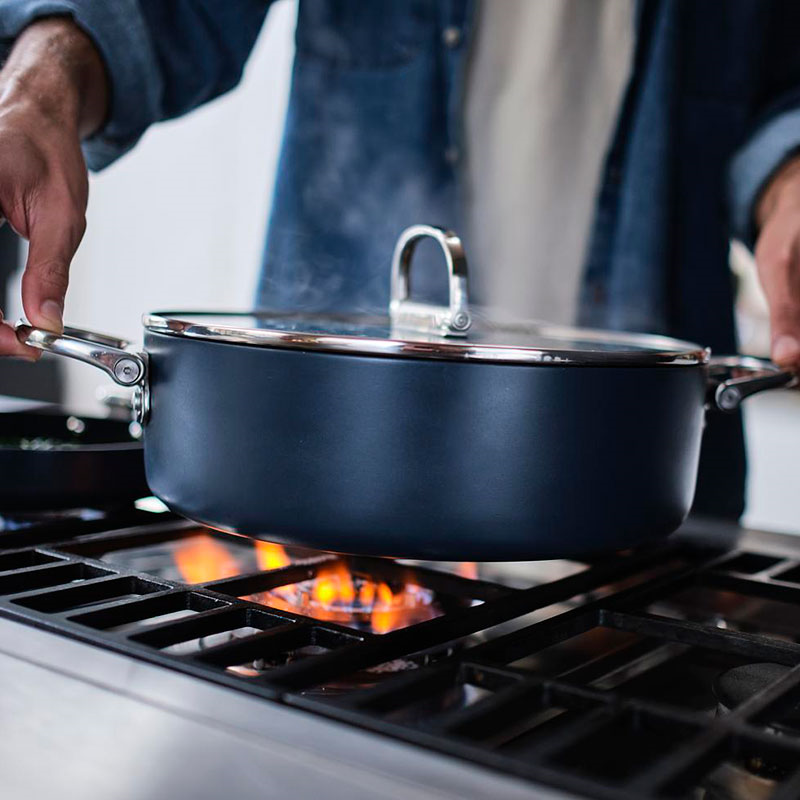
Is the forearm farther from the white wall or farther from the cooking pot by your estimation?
the white wall

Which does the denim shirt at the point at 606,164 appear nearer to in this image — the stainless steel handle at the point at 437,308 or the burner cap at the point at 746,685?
the stainless steel handle at the point at 437,308

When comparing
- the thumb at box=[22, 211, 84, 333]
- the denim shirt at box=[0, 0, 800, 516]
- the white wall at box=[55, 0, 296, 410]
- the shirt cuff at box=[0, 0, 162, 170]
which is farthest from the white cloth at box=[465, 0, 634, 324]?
the white wall at box=[55, 0, 296, 410]

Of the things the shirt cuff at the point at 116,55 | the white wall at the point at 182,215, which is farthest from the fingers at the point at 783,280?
the white wall at the point at 182,215

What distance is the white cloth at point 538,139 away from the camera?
1.37 m

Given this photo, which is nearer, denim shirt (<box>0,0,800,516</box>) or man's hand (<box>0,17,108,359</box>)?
man's hand (<box>0,17,108,359</box>)

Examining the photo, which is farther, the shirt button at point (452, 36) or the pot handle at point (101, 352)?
the shirt button at point (452, 36)

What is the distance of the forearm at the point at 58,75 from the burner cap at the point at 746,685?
0.58 metres

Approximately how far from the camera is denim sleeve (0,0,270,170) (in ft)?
2.85

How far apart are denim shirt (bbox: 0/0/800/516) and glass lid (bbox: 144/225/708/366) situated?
0.56 meters

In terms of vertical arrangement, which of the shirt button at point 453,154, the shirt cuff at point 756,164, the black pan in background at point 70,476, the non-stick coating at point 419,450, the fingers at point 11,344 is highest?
the shirt button at point 453,154

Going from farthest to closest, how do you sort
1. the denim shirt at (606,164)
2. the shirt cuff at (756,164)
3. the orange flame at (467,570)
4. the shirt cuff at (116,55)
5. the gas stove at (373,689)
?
the denim shirt at (606,164)
the shirt cuff at (756,164)
the shirt cuff at (116,55)
the orange flame at (467,570)
the gas stove at (373,689)

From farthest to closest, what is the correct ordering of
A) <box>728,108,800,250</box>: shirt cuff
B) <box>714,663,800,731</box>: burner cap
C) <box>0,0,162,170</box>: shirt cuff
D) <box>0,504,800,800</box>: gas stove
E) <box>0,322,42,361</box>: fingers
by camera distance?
<box>728,108,800,250</box>: shirt cuff → <box>0,0,162,170</box>: shirt cuff → <box>0,322,42,361</box>: fingers → <box>714,663,800,731</box>: burner cap → <box>0,504,800,800</box>: gas stove

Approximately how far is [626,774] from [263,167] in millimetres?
2856

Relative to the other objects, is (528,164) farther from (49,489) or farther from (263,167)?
(263,167)
